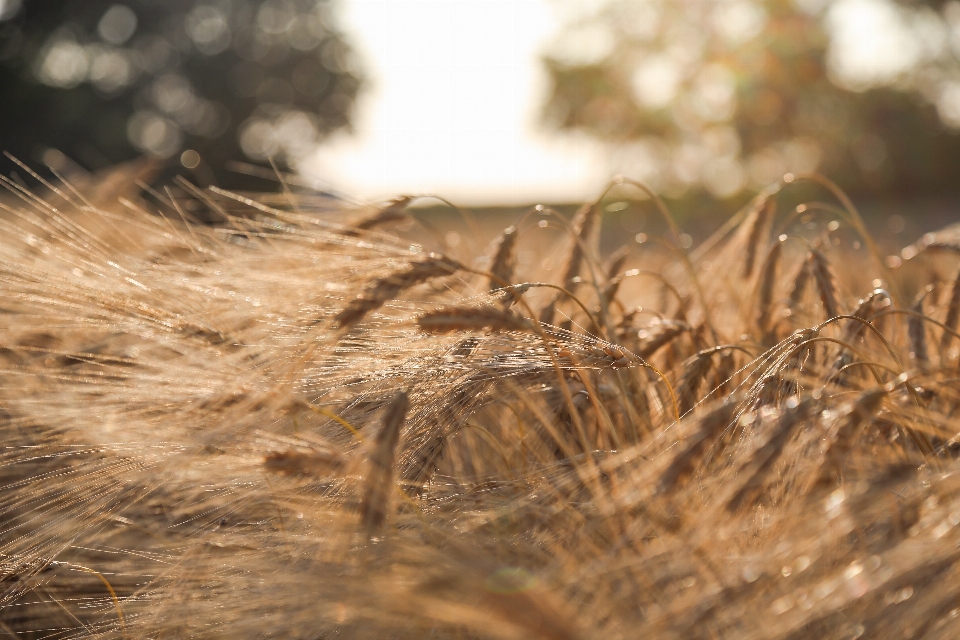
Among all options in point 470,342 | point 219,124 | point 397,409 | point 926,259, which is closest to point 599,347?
point 470,342

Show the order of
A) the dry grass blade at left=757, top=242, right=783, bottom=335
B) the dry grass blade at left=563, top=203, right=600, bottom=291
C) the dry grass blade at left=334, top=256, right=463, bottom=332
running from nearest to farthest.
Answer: the dry grass blade at left=334, top=256, right=463, bottom=332 < the dry grass blade at left=757, top=242, right=783, bottom=335 < the dry grass blade at left=563, top=203, right=600, bottom=291

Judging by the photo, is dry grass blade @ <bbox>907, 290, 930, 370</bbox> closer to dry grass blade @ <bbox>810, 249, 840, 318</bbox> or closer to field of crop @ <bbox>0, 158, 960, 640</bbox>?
field of crop @ <bbox>0, 158, 960, 640</bbox>

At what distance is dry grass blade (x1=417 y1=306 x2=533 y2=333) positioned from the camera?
119 cm

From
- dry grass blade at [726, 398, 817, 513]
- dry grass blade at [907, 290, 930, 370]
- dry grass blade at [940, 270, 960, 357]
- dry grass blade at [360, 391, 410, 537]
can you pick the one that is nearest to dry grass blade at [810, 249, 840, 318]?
dry grass blade at [907, 290, 930, 370]

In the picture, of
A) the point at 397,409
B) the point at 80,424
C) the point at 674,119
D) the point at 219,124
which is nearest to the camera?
the point at 397,409

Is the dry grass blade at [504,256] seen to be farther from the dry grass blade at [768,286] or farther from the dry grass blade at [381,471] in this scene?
the dry grass blade at [381,471]

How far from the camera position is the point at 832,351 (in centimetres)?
162

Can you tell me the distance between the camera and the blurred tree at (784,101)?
51.8 ft

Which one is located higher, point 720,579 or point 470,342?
point 470,342

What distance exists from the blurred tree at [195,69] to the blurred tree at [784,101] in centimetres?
753

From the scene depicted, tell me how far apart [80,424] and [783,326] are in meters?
1.60

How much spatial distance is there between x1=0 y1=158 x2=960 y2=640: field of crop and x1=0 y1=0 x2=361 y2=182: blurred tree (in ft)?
51.3

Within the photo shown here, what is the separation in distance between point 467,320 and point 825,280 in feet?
3.33

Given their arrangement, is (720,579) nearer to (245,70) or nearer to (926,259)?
(926,259)
